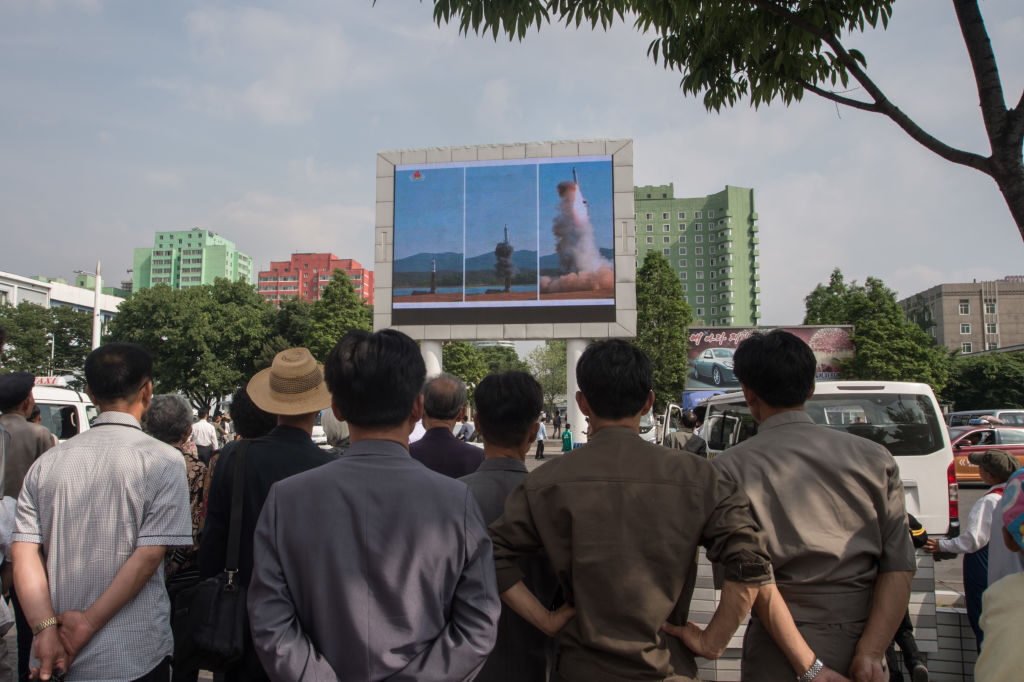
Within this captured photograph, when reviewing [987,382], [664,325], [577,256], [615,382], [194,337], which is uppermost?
[577,256]

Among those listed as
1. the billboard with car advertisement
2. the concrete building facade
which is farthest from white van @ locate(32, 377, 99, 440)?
the concrete building facade

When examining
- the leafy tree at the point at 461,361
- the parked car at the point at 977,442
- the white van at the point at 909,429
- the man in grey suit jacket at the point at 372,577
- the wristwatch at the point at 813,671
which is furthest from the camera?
the leafy tree at the point at 461,361

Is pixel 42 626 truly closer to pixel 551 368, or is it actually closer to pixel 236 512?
pixel 236 512

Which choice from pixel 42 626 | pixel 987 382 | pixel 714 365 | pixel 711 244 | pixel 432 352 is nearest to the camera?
pixel 42 626

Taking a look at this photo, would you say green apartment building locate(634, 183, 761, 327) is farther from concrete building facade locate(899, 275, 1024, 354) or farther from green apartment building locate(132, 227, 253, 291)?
green apartment building locate(132, 227, 253, 291)

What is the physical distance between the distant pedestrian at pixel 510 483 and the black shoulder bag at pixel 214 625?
85 cm

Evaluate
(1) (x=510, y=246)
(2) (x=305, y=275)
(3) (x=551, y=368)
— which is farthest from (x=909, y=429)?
(2) (x=305, y=275)

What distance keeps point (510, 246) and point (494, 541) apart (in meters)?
19.9

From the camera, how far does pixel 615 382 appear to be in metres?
2.03

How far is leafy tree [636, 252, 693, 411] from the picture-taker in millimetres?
40781

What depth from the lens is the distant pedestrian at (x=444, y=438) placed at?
3.47 meters

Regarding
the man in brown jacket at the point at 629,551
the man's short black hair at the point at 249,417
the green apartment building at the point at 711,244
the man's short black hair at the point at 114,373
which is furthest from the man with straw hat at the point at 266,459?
the green apartment building at the point at 711,244

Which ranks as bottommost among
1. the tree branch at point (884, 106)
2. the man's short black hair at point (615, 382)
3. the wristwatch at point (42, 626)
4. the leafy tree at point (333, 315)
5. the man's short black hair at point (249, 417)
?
the wristwatch at point (42, 626)

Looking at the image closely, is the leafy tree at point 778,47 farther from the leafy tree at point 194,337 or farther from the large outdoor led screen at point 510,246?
the leafy tree at point 194,337
